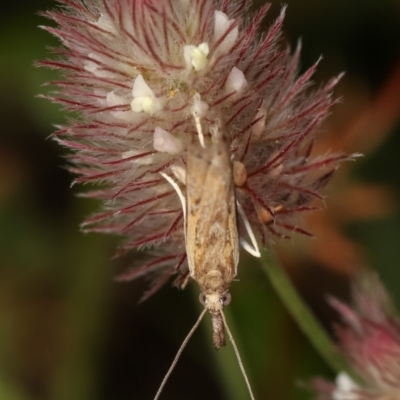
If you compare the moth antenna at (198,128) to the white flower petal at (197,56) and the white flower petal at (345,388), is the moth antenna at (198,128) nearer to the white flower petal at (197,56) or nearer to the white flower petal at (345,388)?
the white flower petal at (197,56)

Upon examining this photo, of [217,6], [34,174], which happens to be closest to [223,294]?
[217,6]

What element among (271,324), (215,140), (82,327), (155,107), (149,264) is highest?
(155,107)

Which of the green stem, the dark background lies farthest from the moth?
the dark background

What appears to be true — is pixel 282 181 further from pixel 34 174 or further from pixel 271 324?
pixel 34 174

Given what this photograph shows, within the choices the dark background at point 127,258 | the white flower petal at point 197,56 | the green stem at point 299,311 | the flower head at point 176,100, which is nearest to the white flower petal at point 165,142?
the flower head at point 176,100

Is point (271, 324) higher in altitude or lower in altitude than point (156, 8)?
lower

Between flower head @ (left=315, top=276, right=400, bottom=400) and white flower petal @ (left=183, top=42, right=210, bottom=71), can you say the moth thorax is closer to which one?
white flower petal @ (left=183, top=42, right=210, bottom=71)

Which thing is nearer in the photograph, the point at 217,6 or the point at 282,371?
the point at 217,6
